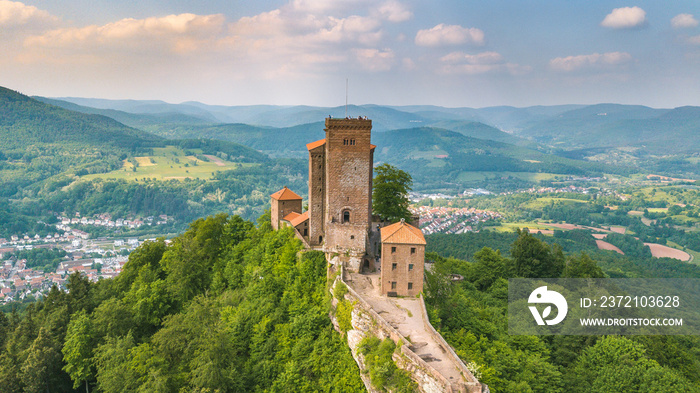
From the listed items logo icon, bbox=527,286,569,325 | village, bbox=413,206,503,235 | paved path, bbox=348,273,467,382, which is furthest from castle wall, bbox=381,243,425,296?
village, bbox=413,206,503,235

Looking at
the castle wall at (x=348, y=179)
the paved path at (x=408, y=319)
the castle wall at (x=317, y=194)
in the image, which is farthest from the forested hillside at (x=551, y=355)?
the castle wall at (x=317, y=194)

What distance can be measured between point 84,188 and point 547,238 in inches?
6677

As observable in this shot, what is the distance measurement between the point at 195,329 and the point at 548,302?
3041cm

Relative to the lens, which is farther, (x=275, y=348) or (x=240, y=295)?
(x=240, y=295)

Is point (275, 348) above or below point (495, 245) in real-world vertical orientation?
above

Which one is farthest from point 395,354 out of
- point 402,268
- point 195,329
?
point 195,329

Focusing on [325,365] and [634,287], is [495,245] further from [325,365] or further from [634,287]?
[325,365]

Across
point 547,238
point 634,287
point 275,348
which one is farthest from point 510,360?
point 547,238

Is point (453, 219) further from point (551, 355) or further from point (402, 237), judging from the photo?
point (402, 237)

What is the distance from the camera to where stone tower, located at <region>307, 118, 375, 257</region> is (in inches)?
1350

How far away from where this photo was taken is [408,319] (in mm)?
26469

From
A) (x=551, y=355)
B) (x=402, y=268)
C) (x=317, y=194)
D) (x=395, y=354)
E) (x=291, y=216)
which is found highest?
(x=317, y=194)

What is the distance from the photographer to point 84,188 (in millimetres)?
173875

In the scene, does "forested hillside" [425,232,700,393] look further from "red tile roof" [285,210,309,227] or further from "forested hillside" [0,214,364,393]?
"red tile roof" [285,210,309,227]
